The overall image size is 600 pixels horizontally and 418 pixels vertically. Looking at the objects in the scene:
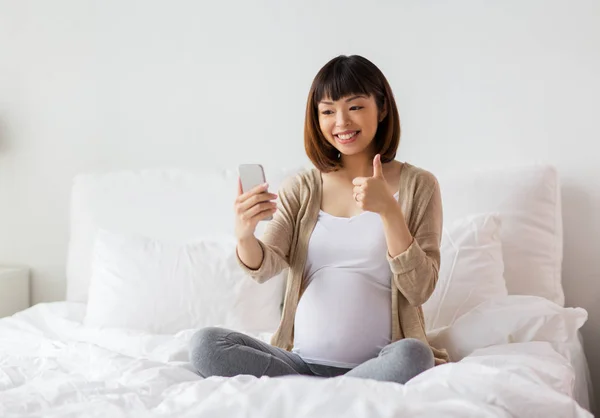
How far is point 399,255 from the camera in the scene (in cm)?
153

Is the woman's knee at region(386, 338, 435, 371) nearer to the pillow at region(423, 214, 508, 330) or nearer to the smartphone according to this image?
the smartphone

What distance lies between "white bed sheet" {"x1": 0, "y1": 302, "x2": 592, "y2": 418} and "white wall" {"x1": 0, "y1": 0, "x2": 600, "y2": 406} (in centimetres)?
83

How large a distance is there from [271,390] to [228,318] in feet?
3.18

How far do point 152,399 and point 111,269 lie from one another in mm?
993

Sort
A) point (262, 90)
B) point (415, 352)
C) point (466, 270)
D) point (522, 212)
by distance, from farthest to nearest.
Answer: point (262, 90) < point (522, 212) < point (466, 270) < point (415, 352)

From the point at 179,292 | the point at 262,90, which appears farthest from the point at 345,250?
the point at 262,90

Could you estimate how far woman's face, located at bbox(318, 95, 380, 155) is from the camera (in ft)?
5.49

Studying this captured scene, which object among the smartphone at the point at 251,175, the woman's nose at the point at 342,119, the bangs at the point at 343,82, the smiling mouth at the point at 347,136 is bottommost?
the smartphone at the point at 251,175

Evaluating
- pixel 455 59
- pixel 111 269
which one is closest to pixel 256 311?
pixel 111 269

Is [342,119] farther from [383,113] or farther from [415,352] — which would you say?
[415,352]

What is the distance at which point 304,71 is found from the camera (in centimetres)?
252

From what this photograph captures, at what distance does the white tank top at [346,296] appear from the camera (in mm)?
1597

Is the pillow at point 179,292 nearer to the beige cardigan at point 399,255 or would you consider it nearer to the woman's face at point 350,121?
the beige cardigan at point 399,255

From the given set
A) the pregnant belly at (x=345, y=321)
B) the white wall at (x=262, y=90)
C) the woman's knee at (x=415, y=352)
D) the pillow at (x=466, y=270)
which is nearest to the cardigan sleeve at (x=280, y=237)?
the pregnant belly at (x=345, y=321)
